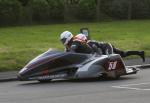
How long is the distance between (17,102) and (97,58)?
5107 mm

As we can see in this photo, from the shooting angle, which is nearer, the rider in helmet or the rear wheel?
the rear wheel

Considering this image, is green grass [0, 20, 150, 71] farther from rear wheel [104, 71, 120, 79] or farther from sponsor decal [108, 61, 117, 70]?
sponsor decal [108, 61, 117, 70]

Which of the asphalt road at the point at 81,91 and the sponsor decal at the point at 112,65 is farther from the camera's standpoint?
the sponsor decal at the point at 112,65

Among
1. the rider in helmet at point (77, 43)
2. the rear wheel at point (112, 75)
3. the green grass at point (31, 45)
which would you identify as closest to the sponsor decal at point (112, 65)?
the rear wheel at point (112, 75)

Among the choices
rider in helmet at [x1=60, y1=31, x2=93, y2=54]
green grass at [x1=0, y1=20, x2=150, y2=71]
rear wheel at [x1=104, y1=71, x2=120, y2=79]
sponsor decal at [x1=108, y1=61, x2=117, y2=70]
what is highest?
rider in helmet at [x1=60, y1=31, x2=93, y2=54]

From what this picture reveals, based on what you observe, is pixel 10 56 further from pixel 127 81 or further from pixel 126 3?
pixel 126 3

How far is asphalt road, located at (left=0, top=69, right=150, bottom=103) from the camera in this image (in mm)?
14039

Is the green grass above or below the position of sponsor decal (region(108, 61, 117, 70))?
below

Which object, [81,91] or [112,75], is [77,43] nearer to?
[112,75]

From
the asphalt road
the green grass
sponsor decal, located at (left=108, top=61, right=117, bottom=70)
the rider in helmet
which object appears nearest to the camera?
the asphalt road

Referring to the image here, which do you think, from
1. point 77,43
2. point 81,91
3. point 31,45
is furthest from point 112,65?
point 31,45

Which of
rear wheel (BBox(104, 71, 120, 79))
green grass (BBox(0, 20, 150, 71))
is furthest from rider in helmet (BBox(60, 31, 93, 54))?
green grass (BBox(0, 20, 150, 71))

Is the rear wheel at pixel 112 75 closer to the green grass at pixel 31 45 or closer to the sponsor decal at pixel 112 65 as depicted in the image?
the sponsor decal at pixel 112 65

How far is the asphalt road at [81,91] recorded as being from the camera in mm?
14039
